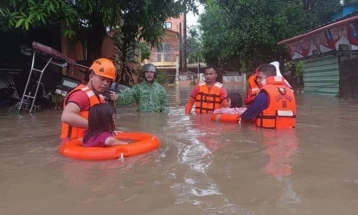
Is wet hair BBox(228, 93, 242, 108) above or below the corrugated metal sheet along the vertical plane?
below

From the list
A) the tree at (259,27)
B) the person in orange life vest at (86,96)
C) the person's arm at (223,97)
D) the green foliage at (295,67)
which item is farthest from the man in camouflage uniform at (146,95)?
the green foliage at (295,67)

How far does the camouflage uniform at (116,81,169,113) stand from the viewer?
24.2 ft

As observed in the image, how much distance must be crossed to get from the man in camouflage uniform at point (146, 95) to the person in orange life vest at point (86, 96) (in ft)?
8.83

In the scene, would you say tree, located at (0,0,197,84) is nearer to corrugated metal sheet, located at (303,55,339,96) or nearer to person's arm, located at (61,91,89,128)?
person's arm, located at (61,91,89,128)

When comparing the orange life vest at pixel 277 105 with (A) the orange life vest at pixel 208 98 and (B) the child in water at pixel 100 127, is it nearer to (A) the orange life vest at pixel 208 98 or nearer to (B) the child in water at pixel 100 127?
(A) the orange life vest at pixel 208 98

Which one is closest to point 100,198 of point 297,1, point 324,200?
point 324,200

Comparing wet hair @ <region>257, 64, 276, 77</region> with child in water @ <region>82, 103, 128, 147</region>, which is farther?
wet hair @ <region>257, 64, 276, 77</region>

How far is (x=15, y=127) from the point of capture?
290 inches

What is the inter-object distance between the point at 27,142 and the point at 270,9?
14.5m

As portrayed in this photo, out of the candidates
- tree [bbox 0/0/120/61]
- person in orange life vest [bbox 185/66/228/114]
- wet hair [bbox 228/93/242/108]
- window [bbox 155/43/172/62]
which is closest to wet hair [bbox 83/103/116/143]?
person in orange life vest [bbox 185/66/228/114]

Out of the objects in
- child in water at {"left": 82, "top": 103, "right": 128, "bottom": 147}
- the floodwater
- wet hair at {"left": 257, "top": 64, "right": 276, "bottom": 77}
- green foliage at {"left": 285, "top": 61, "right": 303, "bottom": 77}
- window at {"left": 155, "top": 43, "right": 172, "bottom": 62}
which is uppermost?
window at {"left": 155, "top": 43, "right": 172, "bottom": 62}

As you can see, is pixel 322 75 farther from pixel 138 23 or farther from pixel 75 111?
pixel 75 111

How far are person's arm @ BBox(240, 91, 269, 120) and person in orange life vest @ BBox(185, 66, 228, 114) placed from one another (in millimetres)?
1412

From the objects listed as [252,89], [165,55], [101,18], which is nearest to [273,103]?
[252,89]
